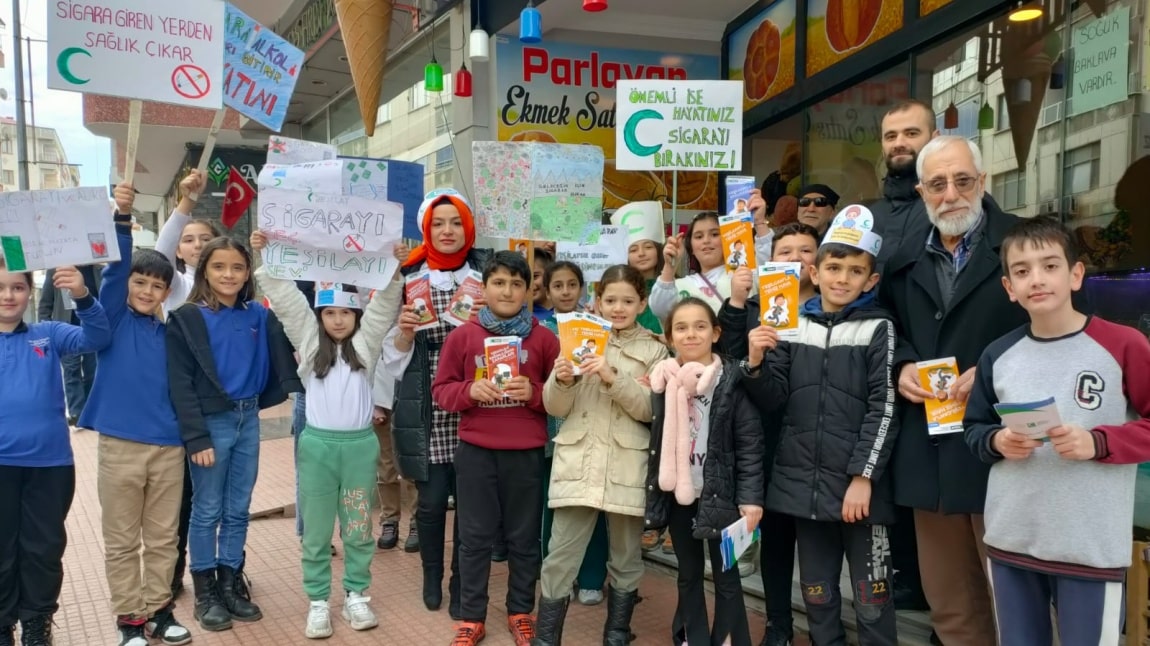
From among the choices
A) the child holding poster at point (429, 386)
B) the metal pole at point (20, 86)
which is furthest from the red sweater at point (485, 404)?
the metal pole at point (20, 86)

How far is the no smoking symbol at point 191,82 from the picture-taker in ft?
14.4

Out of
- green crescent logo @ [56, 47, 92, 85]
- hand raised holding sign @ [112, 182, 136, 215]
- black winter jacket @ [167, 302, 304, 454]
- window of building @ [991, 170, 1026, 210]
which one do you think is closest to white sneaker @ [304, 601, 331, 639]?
black winter jacket @ [167, 302, 304, 454]

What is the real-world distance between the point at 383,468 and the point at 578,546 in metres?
2.41

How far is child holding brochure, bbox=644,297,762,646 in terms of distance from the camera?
138 inches

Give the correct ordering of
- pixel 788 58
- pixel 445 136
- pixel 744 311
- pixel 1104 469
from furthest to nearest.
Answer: pixel 445 136 < pixel 788 58 < pixel 744 311 < pixel 1104 469

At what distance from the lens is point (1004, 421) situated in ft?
8.52

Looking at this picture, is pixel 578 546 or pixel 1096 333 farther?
pixel 578 546

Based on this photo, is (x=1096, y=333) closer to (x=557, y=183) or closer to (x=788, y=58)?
(x=557, y=183)

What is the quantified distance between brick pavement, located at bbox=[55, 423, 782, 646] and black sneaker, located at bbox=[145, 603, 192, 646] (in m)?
0.10

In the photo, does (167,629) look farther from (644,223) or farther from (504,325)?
(644,223)

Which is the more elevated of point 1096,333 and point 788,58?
point 788,58

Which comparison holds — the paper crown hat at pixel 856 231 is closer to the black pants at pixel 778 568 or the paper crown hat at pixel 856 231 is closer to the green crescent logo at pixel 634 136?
the black pants at pixel 778 568

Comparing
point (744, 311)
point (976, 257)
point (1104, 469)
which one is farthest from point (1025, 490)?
point (744, 311)

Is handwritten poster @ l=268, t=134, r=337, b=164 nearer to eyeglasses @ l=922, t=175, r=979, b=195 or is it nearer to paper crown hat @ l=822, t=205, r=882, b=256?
paper crown hat @ l=822, t=205, r=882, b=256
